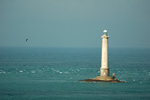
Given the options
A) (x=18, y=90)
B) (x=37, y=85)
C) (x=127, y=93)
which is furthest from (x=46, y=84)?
(x=127, y=93)

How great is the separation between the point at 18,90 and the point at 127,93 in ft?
41.8

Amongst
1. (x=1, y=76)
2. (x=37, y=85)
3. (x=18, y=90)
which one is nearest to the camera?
(x=18, y=90)

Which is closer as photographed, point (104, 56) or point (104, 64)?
point (104, 56)

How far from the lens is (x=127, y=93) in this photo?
6122cm

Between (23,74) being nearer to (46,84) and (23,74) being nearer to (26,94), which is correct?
(46,84)

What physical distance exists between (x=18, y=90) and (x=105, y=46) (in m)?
12.2

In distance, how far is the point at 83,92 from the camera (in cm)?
6116

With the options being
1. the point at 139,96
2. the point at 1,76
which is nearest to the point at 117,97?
the point at 139,96

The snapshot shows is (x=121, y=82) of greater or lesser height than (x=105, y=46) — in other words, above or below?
below

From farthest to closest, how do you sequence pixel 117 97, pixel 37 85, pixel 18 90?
pixel 37 85
pixel 18 90
pixel 117 97

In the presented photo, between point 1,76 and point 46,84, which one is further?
point 1,76

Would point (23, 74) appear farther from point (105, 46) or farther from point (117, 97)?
point (117, 97)

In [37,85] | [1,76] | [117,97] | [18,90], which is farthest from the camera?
[1,76]

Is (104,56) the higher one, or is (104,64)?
(104,56)
